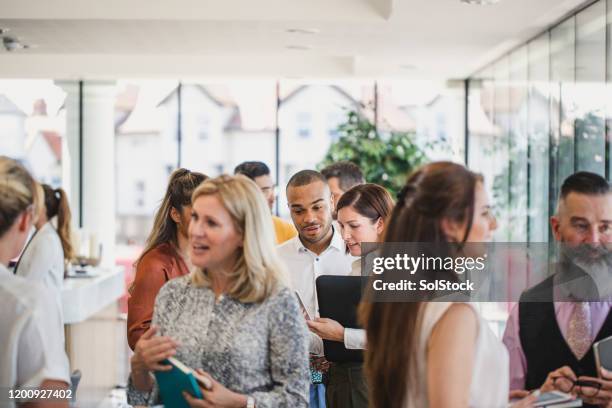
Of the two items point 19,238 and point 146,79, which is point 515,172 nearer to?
point 146,79

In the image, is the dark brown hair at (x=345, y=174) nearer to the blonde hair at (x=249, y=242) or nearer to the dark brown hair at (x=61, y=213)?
the dark brown hair at (x=61, y=213)

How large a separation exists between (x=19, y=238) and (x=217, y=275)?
20.3 inches

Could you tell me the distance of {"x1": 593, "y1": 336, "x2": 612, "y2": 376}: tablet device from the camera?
7.55ft

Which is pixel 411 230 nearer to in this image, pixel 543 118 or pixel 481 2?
pixel 481 2

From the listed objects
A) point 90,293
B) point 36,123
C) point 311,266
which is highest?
point 36,123

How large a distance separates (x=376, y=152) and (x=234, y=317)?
7781mm

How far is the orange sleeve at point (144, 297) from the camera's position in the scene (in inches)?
118

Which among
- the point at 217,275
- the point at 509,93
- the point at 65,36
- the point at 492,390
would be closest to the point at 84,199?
the point at 65,36

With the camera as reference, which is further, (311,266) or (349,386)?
(311,266)

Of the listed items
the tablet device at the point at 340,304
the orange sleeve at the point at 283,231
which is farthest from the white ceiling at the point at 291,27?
the tablet device at the point at 340,304

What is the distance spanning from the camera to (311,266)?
3.47 m

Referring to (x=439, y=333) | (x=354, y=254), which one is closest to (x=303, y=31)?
(x=354, y=254)

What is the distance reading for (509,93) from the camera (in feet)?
25.8

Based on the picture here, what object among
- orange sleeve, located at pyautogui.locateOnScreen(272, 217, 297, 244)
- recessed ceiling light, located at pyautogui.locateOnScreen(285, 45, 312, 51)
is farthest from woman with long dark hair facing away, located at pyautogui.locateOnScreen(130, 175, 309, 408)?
recessed ceiling light, located at pyautogui.locateOnScreen(285, 45, 312, 51)
